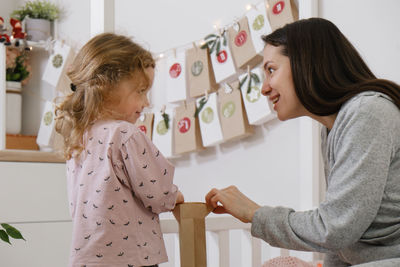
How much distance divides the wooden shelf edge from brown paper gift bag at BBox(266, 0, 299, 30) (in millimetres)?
901

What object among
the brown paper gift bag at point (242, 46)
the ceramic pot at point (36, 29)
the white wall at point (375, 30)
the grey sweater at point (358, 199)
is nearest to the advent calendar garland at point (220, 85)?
the brown paper gift bag at point (242, 46)

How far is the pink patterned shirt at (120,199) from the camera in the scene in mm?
1079

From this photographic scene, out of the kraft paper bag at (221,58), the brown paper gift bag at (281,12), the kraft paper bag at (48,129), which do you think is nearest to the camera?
the brown paper gift bag at (281,12)

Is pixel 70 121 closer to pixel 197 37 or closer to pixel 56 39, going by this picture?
pixel 197 37

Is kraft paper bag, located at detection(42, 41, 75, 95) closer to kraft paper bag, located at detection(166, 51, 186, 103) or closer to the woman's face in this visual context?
kraft paper bag, located at detection(166, 51, 186, 103)

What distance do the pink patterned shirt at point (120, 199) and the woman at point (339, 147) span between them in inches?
5.6

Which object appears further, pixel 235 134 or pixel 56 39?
pixel 56 39

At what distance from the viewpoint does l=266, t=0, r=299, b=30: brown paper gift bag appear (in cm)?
184

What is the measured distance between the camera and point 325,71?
3.22 ft

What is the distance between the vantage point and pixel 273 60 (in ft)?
3.46

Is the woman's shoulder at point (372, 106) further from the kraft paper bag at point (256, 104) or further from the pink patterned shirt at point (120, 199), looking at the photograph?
the kraft paper bag at point (256, 104)

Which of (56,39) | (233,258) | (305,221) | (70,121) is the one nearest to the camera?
(305,221)

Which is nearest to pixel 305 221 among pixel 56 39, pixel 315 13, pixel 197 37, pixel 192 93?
pixel 315 13

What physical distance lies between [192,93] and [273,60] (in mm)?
1220
